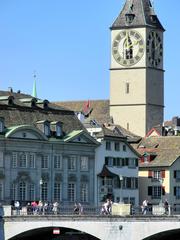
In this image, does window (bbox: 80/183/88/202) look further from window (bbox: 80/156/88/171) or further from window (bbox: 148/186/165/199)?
window (bbox: 148/186/165/199)

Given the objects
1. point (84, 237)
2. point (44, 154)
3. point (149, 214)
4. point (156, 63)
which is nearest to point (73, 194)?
point (44, 154)

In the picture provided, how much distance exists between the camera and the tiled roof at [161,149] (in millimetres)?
133500

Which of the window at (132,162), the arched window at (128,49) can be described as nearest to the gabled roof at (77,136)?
the window at (132,162)

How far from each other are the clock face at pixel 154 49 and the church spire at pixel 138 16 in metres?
1.21

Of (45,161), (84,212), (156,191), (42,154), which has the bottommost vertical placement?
(84,212)

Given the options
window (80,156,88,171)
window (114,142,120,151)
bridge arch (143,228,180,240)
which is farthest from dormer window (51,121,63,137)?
bridge arch (143,228,180,240)

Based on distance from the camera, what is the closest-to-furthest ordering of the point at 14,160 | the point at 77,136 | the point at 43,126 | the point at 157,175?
1. the point at 14,160
2. the point at 43,126
3. the point at 77,136
4. the point at 157,175

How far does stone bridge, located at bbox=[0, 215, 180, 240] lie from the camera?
82.9m

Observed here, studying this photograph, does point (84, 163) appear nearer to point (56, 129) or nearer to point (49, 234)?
point (56, 129)

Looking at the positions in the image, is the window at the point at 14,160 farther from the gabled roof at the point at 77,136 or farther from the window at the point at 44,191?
the gabled roof at the point at 77,136

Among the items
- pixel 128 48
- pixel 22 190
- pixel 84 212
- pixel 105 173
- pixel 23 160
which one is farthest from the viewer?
pixel 128 48

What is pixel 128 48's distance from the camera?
163m

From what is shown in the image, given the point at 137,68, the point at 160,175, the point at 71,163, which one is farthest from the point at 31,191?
the point at 137,68

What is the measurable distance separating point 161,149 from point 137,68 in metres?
26.7
